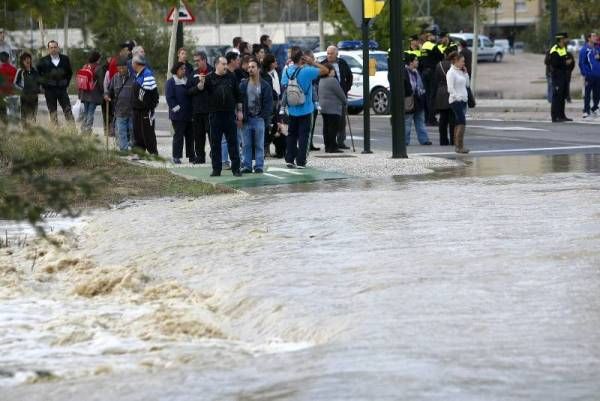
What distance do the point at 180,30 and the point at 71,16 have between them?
64.6 ft

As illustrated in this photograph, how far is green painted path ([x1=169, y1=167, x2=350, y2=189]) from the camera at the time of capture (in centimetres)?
1816

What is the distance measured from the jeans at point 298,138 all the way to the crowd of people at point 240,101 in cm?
1

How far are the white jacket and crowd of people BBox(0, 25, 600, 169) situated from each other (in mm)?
15

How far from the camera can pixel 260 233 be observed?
13.2m

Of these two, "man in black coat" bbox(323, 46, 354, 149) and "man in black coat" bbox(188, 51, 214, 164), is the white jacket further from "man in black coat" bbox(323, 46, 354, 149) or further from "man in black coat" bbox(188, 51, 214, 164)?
"man in black coat" bbox(188, 51, 214, 164)

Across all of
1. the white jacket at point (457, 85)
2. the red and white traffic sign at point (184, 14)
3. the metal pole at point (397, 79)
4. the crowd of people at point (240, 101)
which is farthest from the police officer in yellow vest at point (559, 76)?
the metal pole at point (397, 79)

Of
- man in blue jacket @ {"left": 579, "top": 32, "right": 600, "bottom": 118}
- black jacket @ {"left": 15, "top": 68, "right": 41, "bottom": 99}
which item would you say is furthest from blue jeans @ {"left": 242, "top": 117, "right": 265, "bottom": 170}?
man in blue jacket @ {"left": 579, "top": 32, "right": 600, "bottom": 118}

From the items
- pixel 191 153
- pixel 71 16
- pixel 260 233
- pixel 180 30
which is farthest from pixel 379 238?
pixel 180 30

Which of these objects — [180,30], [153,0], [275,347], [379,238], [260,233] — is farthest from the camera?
[180,30]

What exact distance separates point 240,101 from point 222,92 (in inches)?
24.3

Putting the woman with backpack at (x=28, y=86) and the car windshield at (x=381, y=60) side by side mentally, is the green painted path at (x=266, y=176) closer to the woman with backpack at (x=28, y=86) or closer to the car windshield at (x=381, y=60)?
the woman with backpack at (x=28, y=86)

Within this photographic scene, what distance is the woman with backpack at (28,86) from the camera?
24.0 feet

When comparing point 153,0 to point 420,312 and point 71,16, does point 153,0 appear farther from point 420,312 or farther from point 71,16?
point 420,312

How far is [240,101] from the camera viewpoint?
18.9m
